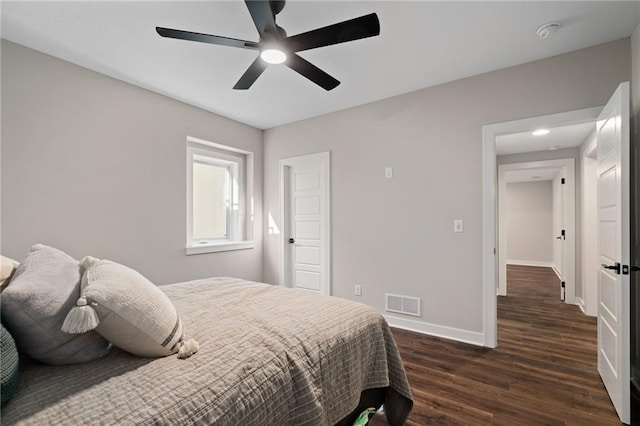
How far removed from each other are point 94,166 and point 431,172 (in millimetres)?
3282

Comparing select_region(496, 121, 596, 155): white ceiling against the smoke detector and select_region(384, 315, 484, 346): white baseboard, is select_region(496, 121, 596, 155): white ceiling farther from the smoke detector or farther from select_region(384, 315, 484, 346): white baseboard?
select_region(384, 315, 484, 346): white baseboard

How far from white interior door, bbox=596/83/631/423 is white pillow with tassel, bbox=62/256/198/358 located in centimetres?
239

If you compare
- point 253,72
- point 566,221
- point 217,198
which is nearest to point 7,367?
point 253,72

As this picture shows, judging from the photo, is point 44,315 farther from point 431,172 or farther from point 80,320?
point 431,172

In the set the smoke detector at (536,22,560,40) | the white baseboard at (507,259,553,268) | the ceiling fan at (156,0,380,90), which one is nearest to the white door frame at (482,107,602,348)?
the smoke detector at (536,22,560,40)

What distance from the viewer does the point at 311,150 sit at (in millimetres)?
4062

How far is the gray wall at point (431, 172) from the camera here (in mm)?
2568

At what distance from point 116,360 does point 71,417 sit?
29 cm

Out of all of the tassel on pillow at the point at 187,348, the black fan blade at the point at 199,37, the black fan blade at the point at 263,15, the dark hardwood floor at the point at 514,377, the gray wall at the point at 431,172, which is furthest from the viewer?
the gray wall at the point at 431,172

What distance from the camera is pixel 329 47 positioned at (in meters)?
2.40

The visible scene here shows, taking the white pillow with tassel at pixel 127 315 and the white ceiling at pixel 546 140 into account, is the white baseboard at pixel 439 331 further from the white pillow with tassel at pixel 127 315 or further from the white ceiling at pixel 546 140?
the white pillow with tassel at pixel 127 315

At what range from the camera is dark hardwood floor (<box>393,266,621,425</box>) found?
184 cm

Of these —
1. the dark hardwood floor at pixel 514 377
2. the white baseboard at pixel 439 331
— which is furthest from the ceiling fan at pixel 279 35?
the white baseboard at pixel 439 331

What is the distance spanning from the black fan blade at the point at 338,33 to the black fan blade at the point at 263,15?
0.40 ft
